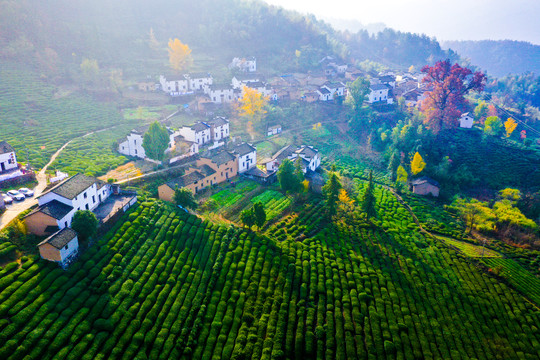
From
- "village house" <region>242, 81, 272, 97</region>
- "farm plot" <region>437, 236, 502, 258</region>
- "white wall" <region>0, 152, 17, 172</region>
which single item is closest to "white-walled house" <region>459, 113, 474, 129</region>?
"farm plot" <region>437, 236, 502, 258</region>

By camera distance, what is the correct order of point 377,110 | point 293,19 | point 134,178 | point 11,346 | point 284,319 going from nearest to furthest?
point 11,346, point 284,319, point 134,178, point 377,110, point 293,19

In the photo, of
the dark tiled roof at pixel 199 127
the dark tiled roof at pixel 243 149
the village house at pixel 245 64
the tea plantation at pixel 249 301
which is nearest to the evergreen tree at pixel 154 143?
the dark tiled roof at pixel 199 127

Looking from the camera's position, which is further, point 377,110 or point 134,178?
point 377,110

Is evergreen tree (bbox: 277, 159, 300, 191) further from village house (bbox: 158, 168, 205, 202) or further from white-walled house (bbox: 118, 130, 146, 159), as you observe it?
white-walled house (bbox: 118, 130, 146, 159)

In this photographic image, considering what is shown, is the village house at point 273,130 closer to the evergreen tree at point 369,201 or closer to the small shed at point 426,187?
the small shed at point 426,187

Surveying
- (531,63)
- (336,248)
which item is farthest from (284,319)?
(531,63)

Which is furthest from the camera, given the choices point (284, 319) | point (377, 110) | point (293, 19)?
A: point (293, 19)

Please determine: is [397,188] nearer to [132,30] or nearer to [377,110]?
[377,110]
